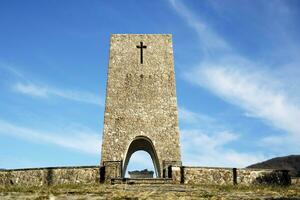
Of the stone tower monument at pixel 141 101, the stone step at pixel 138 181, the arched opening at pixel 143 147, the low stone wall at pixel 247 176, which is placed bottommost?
the stone step at pixel 138 181

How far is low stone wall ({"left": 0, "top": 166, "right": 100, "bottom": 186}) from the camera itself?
17.8 meters

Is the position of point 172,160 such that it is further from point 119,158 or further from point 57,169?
point 57,169

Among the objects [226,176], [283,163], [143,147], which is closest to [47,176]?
[226,176]

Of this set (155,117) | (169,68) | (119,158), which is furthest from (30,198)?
(169,68)

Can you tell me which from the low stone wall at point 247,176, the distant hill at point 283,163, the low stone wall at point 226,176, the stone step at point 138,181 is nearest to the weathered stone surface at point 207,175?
the low stone wall at point 226,176

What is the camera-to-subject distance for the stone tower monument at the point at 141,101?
2475cm

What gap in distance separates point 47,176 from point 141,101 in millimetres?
9744

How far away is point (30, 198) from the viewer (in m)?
10.8

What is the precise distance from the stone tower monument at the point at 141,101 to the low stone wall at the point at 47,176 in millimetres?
5589

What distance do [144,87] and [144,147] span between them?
482 centimetres

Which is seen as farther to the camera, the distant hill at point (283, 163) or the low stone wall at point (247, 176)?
the distant hill at point (283, 163)

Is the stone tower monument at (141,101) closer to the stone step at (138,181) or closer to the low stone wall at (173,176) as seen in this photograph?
the low stone wall at (173,176)

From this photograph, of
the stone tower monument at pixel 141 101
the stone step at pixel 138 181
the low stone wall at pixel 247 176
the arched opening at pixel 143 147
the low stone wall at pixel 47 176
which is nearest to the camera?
the stone step at pixel 138 181

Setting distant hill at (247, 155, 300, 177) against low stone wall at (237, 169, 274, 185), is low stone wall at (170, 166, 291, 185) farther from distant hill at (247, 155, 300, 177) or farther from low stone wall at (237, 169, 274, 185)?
distant hill at (247, 155, 300, 177)
